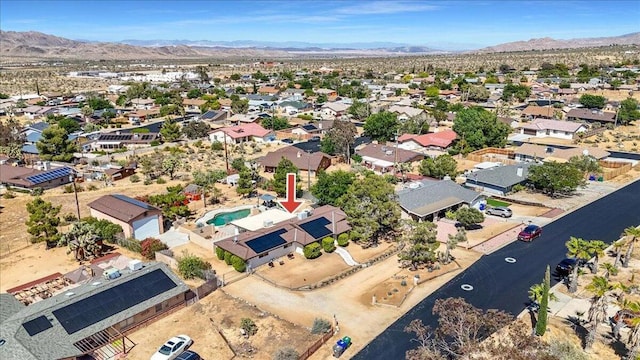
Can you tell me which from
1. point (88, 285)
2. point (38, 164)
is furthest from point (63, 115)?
point (88, 285)

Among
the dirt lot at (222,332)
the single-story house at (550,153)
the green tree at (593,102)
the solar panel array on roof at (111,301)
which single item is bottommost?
the dirt lot at (222,332)

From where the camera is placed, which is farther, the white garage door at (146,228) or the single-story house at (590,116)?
the single-story house at (590,116)

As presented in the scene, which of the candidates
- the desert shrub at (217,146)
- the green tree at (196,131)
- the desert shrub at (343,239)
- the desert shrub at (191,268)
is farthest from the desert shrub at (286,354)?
the green tree at (196,131)

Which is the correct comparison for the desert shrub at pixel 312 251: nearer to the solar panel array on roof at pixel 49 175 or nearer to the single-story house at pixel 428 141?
the solar panel array on roof at pixel 49 175

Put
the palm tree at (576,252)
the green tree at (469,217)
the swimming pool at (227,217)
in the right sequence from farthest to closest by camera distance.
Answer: the swimming pool at (227,217), the green tree at (469,217), the palm tree at (576,252)

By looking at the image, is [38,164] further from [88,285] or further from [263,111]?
[263,111]
